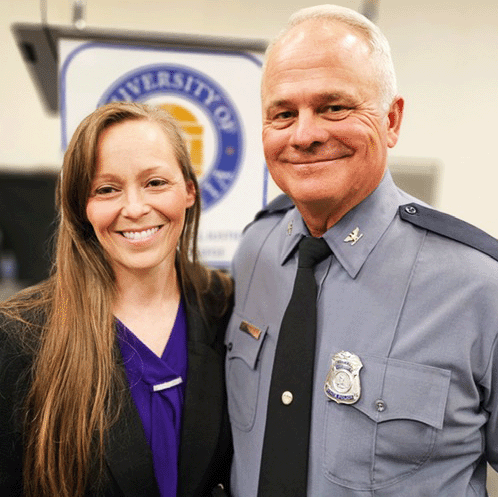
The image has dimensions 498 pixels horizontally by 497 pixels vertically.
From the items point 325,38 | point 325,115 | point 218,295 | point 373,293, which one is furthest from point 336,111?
point 218,295

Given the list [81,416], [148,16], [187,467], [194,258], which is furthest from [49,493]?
[148,16]

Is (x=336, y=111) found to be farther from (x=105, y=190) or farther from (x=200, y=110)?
(x=200, y=110)

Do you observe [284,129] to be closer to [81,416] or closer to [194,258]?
[194,258]

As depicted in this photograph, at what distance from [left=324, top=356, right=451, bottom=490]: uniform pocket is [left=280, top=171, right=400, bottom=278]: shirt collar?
0.68 ft

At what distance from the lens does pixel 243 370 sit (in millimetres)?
1300

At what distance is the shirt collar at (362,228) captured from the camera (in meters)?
1.15

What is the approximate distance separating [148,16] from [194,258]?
79.2 inches

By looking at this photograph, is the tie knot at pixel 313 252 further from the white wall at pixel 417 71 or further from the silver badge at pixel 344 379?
the white wall at pixel 417 71

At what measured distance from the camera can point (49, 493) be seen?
1.20 m

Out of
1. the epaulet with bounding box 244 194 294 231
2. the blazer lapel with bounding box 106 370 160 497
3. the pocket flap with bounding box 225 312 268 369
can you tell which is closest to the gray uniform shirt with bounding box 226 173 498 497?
the pocket flap with bounding box 225 312 268 369

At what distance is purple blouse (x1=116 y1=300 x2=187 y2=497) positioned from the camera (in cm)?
123

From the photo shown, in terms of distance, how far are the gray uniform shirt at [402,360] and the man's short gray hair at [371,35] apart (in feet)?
0.62

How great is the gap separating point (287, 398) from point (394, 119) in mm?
617

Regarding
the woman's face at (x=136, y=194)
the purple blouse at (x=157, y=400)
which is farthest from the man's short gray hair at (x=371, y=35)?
the purple blouse at (x=157, y=400)
